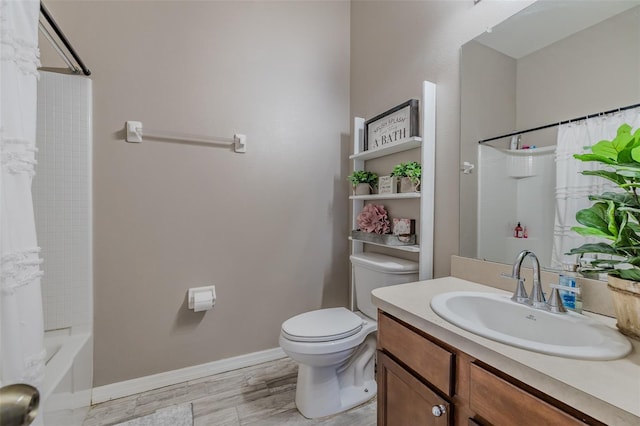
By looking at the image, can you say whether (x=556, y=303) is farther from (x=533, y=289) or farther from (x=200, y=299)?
(x=200, y=299)

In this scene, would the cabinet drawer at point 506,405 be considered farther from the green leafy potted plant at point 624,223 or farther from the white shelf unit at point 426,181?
the white shelf unit at point 426,181

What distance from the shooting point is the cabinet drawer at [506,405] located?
532 mm

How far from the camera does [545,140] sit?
102cm

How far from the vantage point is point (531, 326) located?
2.83ft

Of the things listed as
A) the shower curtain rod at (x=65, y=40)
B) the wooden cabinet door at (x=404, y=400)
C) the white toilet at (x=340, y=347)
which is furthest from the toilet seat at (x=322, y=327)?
the shower curtain rod at (x=65, y=40)

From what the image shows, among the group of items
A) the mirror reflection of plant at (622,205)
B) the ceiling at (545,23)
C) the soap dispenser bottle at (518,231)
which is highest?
the ceiling at (545,23)

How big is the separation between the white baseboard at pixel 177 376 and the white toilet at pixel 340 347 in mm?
524

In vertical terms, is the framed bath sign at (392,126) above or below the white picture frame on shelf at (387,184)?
above

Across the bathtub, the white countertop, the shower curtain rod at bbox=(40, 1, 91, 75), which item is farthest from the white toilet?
the shower curtain rod at bbox=(40, 1, 91, 75)

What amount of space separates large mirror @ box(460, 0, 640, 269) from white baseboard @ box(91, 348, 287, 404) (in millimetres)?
1532

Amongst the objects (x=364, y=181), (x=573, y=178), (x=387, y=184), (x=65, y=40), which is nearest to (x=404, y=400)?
(x=573, y=178)

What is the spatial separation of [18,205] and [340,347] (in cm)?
133

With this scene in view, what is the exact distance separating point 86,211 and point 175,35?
3.87 ft

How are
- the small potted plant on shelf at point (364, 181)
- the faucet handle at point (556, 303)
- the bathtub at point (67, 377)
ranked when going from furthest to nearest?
1. the small potted plant on shelf at point (364, 181)
2. the bathtub at point (67, 377)
3. the faucet handle at point (556, 303)
